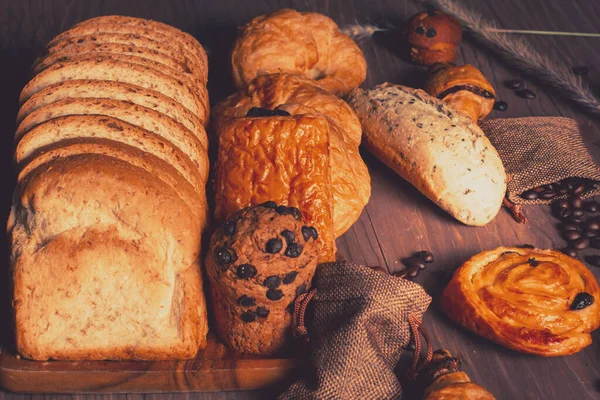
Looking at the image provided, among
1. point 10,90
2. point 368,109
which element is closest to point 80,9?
point 10,90

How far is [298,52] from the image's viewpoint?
4750 mm

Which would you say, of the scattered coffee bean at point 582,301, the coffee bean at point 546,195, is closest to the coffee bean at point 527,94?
the coffee bean at point 546,195

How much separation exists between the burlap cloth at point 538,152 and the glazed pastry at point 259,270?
178 cm

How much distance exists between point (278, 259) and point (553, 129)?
2431mm

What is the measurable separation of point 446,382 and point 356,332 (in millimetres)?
410

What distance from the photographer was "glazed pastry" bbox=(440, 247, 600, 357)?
11.6ft

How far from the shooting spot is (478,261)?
378 cm

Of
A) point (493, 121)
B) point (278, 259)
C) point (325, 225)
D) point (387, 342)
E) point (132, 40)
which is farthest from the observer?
point (493, 121)

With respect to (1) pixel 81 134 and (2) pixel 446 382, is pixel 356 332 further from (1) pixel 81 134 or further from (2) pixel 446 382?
(1) pixel 81 134

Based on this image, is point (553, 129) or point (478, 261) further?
point (553, 129)

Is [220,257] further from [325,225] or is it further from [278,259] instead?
[325,225]

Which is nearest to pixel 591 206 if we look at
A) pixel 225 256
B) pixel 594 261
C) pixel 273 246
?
pixel 594 261

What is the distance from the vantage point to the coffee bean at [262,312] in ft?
10.5

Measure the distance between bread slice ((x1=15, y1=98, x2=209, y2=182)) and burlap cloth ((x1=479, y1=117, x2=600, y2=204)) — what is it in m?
2.01
